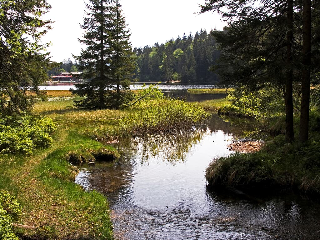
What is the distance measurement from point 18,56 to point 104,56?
22023mm

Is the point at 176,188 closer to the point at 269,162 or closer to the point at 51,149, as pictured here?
the point at 269,162

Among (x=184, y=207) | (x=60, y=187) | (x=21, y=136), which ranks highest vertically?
(x=21, y=136)

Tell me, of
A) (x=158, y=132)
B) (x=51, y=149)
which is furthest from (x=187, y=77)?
(x=51, y=149)

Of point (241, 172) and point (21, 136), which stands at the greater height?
point (21, 136)

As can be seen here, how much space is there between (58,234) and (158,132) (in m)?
17.9

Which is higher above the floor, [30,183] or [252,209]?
[30,183]

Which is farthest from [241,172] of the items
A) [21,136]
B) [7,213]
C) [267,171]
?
[21,136]

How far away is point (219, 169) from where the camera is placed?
1322 centimetres

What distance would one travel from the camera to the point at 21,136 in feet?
50.0

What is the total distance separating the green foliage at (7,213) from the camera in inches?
236

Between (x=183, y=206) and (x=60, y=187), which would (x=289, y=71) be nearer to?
(x=183, y=206)

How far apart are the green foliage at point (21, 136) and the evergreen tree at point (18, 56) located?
934 millimetres

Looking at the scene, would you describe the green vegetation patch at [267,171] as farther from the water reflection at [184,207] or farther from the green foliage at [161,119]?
the green foliage at [161,119]

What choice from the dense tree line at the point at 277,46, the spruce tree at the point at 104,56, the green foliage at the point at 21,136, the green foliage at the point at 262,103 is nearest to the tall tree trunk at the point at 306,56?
the dense tree line at the point at 277,46
